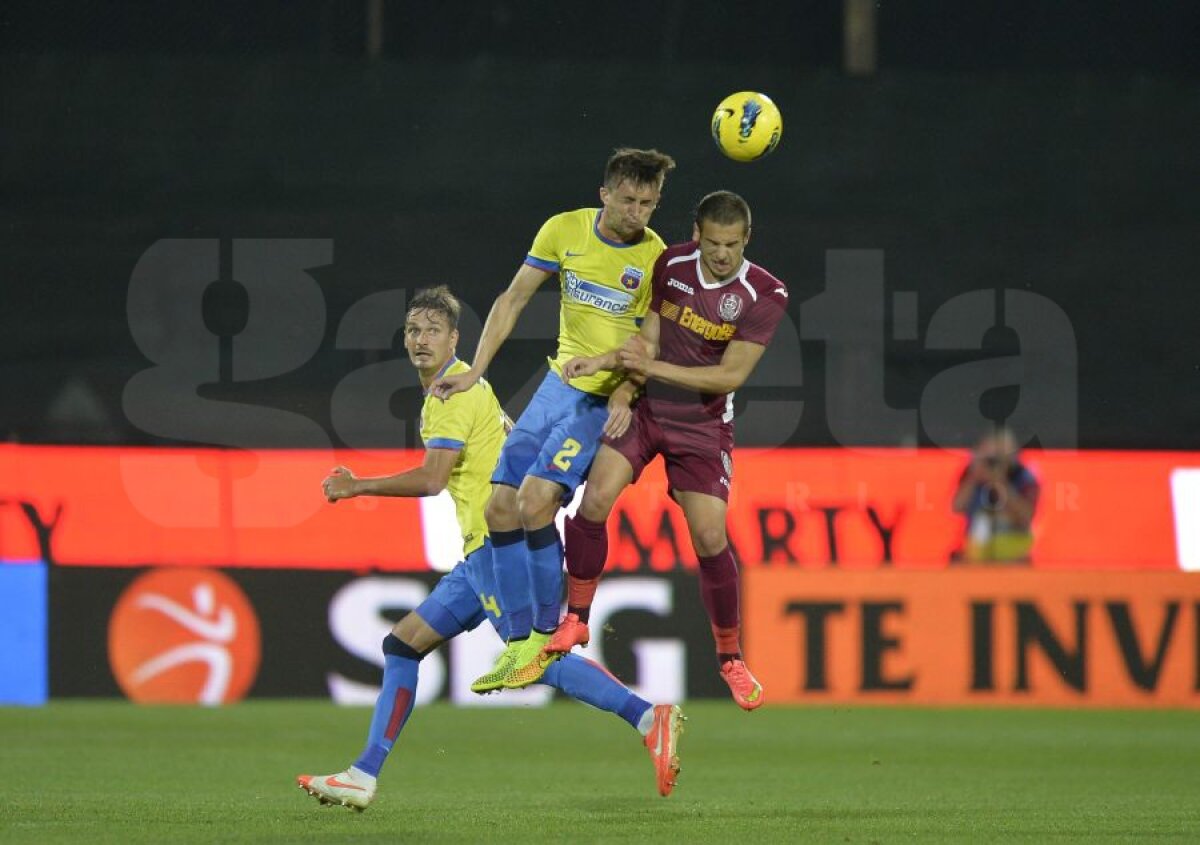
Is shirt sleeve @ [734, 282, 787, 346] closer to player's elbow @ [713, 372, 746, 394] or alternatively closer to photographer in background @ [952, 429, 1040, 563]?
player's elbow @ [713, 372, 746, 394]

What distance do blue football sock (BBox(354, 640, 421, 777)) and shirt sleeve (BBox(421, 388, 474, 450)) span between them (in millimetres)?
849

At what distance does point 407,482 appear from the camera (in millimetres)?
7461

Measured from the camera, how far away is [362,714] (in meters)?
12.0

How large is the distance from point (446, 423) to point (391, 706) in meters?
1.10

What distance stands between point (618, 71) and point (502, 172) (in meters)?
1.10

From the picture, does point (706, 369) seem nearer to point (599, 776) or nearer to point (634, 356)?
point (634, 356)

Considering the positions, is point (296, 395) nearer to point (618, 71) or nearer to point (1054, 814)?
point (618, 71)

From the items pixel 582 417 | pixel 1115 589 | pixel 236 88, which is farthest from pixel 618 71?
pixel 582 417

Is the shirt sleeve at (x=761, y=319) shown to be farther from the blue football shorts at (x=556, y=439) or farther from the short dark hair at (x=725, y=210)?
the blue football shorts at (x=556, y=439)

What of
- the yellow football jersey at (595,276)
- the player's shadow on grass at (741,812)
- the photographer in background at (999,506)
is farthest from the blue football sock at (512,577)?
the photographer in background at (999,506)

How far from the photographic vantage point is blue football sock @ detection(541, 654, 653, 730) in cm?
771

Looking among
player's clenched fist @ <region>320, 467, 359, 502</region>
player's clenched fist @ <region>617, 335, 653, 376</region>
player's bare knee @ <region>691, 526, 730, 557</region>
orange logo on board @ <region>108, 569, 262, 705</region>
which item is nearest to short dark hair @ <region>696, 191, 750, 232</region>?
player's clenched fist @ <region>617, 335, 653, 376</region>

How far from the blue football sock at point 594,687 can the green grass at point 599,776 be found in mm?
406

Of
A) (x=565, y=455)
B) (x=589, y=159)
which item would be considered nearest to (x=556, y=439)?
(x=565, y=455)
